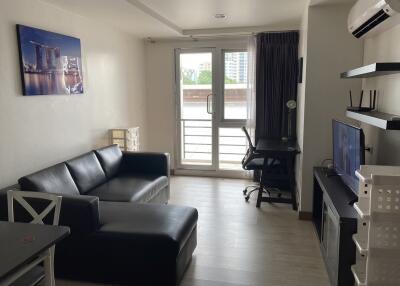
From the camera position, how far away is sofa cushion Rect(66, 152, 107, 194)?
3449mm

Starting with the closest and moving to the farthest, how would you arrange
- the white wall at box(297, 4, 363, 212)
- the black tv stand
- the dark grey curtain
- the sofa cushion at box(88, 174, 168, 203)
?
the black tv stand, the sofa cushion at box(88, 174, 168, 203), the white wall at box(297, 4, 363, 212), the dark grey curtain

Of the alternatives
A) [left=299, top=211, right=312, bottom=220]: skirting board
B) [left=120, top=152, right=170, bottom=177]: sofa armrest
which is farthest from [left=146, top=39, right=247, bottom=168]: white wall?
[left=299, top=211, right=312, bottom=220]: skirting board

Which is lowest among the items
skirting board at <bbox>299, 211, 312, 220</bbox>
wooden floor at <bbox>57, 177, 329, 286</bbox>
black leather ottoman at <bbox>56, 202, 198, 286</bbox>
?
wooden floor at <bbox>57, 177, 329, 286</bbox>

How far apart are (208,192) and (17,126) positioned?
2.81 m

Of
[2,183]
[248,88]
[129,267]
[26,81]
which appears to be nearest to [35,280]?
[129,267]

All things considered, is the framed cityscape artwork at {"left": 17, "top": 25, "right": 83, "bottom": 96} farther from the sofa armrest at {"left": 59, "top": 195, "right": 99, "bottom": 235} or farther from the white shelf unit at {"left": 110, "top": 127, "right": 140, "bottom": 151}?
the sofa armrest at {"left": 59, "top": 195, "right": 99, "bottom": 235}

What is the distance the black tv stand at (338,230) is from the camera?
2291 mm

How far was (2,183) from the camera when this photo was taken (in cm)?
287

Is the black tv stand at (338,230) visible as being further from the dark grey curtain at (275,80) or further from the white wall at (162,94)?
the white wall at (162,94)

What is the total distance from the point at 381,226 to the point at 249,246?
5.45ft

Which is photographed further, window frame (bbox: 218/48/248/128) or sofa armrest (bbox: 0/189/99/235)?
window frame (bbox: 218/48/248/128)

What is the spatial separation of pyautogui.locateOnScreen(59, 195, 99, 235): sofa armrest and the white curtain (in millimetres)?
3332

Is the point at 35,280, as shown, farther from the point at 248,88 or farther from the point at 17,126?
the point at 248,88

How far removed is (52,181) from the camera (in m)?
3.05
